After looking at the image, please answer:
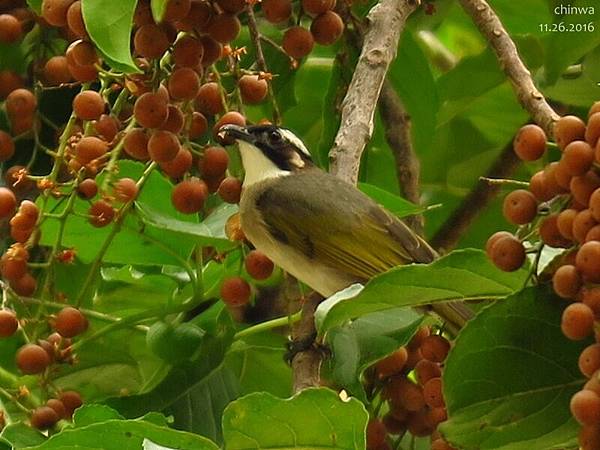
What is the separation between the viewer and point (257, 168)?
3.09 m

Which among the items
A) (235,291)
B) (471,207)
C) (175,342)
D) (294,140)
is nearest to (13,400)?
(175,342)

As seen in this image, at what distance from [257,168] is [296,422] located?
61.1 inches

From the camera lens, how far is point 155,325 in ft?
7.40

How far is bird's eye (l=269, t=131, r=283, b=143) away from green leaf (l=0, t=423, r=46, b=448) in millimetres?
1009

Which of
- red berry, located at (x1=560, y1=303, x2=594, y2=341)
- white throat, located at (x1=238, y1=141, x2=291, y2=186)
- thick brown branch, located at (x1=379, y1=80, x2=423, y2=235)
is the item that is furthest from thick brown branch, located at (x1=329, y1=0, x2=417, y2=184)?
red berry, located at (x1=560, y1=303, x2=594, y2=341)

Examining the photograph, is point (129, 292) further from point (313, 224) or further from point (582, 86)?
point (582, 86)

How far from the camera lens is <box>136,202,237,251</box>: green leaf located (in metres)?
2.16

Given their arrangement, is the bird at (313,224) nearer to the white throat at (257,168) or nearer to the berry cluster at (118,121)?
the white throat at (257,168)

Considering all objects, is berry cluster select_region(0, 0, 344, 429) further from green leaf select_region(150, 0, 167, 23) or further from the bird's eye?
the bird's eye

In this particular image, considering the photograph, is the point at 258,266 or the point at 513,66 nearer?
the point at 513,66

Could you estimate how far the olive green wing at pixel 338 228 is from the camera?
2689 millimetres

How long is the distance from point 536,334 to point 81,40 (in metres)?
0.84

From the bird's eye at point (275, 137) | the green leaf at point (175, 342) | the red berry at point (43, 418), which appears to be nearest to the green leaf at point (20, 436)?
the red berry at point (43, 418)

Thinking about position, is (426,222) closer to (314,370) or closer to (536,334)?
(314,370)
